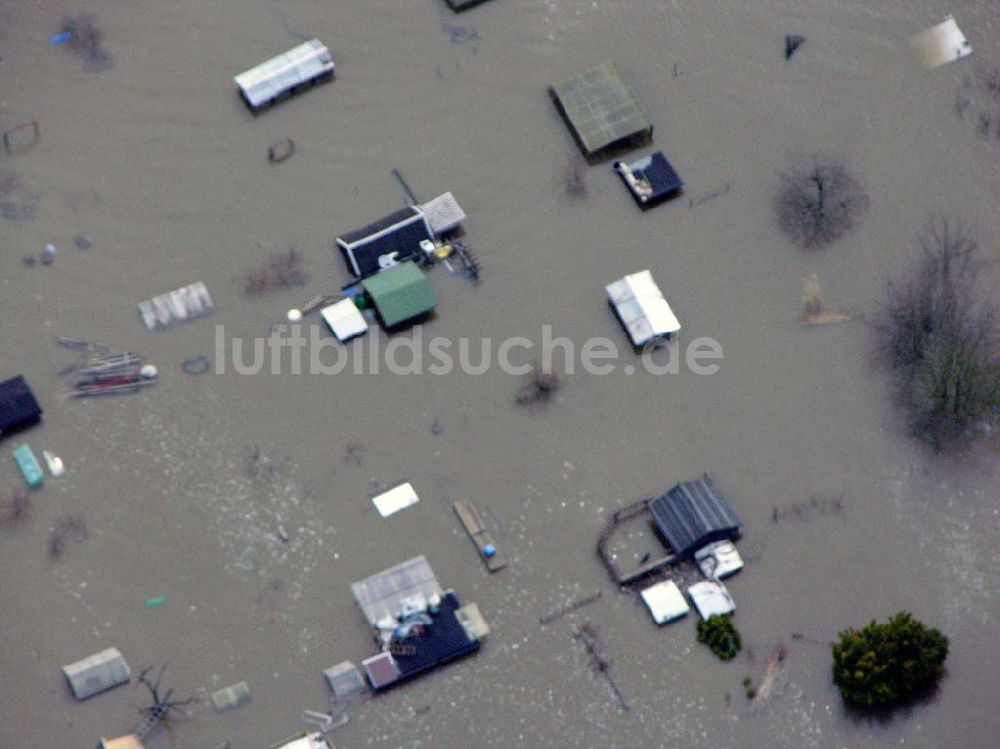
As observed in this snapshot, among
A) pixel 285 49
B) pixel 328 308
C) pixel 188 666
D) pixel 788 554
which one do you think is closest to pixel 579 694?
pixel 788 554

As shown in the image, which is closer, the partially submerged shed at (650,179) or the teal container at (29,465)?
the teal container at (29,465)

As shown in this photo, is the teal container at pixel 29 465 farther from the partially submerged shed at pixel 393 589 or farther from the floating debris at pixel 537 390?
the floating debris at pixel 537 390

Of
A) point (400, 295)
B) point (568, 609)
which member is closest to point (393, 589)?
point (568, 609)

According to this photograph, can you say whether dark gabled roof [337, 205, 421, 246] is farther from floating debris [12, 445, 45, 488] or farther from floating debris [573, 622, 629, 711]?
floating debris [573, 622, 629, 711]

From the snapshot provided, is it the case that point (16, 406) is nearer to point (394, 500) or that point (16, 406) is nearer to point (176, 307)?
point (176, 307)

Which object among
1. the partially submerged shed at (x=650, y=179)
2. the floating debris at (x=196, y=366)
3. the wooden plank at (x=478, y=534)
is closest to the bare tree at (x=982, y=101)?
the partially submerged shed at (x=650, y=179)

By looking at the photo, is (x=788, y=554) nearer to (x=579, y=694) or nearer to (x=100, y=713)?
(x=579, y=694)

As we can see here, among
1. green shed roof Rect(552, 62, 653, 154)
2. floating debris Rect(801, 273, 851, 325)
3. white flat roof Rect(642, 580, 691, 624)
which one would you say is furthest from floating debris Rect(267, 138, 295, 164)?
white flat roof Rect(642, 580, 691, 624)
